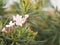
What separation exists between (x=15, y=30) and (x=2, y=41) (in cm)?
11

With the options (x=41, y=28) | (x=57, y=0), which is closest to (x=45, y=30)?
(x=41, y=28)

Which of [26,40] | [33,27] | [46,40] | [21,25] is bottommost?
[46,40]

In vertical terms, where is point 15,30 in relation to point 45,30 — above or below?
above

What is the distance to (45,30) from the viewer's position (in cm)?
231

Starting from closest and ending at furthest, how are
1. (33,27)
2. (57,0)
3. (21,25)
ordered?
(21,25) < (33,27) < (57,0)

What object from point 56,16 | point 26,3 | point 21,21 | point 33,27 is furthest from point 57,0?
point 21,21

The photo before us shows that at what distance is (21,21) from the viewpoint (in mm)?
1286

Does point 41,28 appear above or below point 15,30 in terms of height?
below

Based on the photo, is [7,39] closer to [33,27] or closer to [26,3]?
[26,3]

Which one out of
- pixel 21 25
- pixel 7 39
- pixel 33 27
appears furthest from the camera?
pixel 33 27

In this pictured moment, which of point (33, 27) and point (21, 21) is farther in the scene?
point (33, 27)

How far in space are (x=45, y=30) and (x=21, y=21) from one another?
1.05 m

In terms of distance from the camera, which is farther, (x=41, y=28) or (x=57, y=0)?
(x=57, y=0)

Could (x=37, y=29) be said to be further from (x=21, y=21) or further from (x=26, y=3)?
(x=21, y=21)
